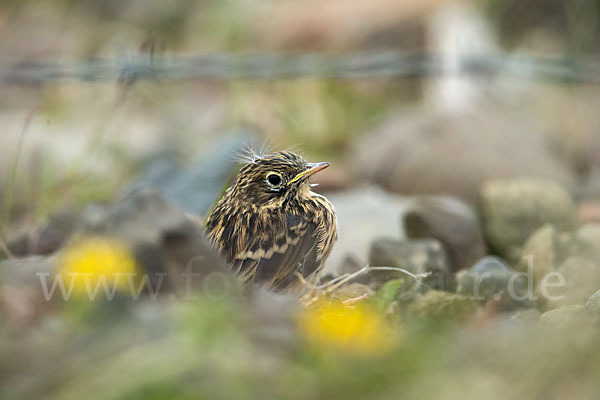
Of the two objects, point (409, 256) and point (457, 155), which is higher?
point (457, 155)

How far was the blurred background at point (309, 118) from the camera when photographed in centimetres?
171

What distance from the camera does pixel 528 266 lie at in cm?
338

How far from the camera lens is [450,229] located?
371cm

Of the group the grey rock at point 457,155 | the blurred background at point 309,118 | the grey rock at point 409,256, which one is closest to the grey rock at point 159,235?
the blurred background at point 309,118

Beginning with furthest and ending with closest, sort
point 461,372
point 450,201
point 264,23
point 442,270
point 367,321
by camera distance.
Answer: point 264,23 → point 450,201 → point 442,270 → point 367,321 → point 461,372

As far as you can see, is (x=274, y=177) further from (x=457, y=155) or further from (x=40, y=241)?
(x=457, y=155)

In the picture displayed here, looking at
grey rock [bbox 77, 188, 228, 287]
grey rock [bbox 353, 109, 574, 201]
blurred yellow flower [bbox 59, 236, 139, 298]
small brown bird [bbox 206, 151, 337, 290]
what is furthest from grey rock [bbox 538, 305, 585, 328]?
grey rock [bbox 353, 109, 574, 201]

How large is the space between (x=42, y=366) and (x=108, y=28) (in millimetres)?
7552

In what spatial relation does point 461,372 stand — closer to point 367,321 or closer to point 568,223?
point 367,321

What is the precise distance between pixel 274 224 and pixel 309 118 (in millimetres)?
4468

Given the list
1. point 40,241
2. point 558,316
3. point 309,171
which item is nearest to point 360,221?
point 40,241

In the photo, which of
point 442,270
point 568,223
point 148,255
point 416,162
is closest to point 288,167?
point 148,255

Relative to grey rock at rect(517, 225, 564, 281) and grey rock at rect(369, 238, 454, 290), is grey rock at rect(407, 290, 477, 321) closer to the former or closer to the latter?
grey rock at rect(369, 238, 454, 290)

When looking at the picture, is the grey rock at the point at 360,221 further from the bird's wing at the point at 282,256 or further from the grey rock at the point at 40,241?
the grey rock at the point at 40,241
